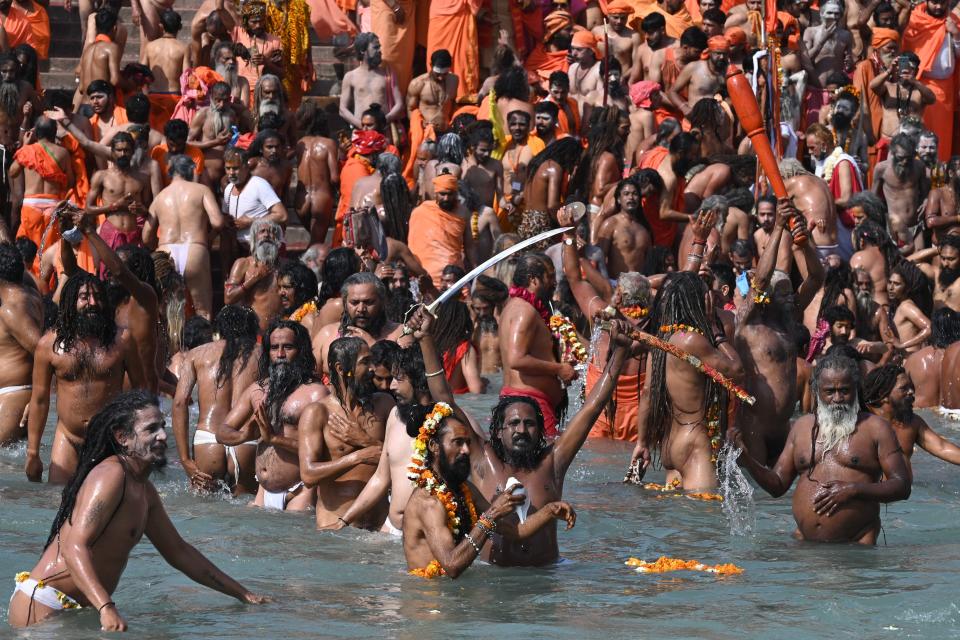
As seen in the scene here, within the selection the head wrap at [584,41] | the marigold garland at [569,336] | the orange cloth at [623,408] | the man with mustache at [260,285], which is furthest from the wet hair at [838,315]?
the head wrap at [584,41]

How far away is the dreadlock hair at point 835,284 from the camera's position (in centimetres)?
1338

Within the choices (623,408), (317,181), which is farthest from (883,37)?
(623,408)

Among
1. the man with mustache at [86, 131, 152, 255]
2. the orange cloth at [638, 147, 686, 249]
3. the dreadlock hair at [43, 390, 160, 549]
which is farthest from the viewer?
the orange cloth at [638, 147, 686, 249]

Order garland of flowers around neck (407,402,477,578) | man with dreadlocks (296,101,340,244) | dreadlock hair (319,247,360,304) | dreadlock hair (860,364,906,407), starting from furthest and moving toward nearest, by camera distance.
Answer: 1. man with dreadlocks (296,101,340,244)
2. dreadlock hair (319,247,360,304)
3. dreadlock hair (860,364,906,407)
4. garland of flowers around neck (407,402,477,578)

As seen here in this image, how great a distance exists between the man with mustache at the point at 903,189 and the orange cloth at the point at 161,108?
20.9 ft

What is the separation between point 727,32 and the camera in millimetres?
16188

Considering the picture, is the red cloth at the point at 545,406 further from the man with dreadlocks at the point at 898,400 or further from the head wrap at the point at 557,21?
the head wrap at the point at 557,21

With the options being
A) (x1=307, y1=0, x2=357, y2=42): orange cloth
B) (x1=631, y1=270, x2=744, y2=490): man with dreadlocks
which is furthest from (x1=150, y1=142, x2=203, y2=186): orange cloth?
(x1=631, y1=270, x2=744, y2=490): man with dreadlocks

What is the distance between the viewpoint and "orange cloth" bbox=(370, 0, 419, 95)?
662 inches

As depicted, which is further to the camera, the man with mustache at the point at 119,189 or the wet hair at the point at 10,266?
the man with mustache at the point at 119,189

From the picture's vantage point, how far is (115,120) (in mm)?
15445

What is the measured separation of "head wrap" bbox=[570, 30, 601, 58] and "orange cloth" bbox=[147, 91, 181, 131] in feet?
12.7

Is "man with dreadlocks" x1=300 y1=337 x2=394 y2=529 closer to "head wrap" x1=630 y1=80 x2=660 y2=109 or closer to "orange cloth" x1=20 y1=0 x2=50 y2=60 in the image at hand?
"head wrap" x1=630 y1=80 x2=660 y2=109

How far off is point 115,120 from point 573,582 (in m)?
8.76
